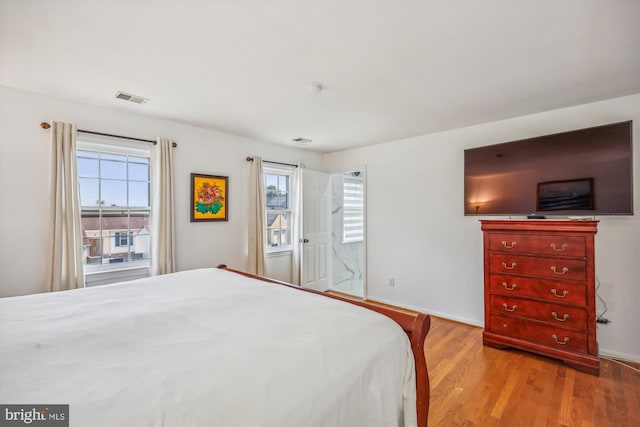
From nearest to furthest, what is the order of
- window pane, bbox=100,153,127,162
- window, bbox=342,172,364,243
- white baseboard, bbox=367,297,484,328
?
window pane, bbox=100,153,127,162 < white baseboard, bbox=367,297,484,328 < window, bbox=342,172,364,243

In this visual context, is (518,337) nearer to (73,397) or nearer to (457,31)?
(457,31)

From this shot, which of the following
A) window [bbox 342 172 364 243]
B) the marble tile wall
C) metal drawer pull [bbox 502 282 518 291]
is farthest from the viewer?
window [bbox 342 172 364 243]

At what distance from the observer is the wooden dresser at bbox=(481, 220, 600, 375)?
2.38m

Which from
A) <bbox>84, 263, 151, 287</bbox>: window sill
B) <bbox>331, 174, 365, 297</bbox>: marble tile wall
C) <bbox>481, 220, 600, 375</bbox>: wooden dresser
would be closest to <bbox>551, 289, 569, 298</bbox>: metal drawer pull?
<bbox>481, 220, 600, 375</bbox>: wooden dresser

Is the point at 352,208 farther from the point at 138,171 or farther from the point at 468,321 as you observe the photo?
the point at 138,171

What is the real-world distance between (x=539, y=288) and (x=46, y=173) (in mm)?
4600

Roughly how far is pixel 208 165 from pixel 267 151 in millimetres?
947

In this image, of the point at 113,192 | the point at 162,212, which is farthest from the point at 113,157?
the point at 162,212

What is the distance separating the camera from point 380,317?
1.49 metres

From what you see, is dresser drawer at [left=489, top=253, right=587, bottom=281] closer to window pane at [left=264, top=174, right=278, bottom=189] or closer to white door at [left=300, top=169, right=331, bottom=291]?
white door at [left=300, top=169, right=331, bottom=291]

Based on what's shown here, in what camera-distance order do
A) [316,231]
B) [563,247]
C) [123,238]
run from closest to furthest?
1. [563,247]
2. [123,238]
3. [316,231]

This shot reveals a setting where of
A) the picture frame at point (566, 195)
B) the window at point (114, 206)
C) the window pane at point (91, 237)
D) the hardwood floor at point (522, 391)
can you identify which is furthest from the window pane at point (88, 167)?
the picture frame at point (566, 195)

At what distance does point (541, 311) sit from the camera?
2.59m

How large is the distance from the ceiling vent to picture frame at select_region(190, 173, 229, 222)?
98 centimetres
